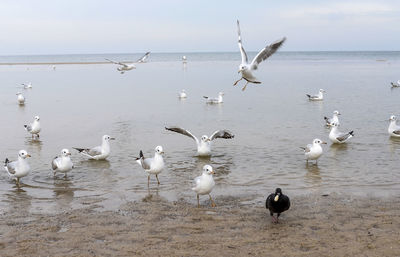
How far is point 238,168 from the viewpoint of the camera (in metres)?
11.7

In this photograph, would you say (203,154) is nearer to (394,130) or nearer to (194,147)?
(194,147)

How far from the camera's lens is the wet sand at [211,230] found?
6508 mm

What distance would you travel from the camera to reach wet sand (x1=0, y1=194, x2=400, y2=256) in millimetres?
6508

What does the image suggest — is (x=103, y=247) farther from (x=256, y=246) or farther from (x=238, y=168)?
(x=238, y=168)

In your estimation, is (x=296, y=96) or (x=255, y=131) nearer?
(x=255, y=131)

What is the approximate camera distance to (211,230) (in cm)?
729

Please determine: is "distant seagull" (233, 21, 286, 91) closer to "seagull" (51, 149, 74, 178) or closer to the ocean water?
the ocean water

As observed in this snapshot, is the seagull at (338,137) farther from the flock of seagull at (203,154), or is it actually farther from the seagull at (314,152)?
the seagull at (314,152)

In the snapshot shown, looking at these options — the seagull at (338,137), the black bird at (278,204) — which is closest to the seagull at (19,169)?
the black bird at (278,204)

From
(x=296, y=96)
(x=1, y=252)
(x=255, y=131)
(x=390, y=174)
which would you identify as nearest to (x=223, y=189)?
(x=390, y=174)

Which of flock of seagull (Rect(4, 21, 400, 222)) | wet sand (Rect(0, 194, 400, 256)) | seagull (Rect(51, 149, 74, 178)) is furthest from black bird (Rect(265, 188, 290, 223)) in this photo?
seagull (Rect(51, 149, 74, 178))

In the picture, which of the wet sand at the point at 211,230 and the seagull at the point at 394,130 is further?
the seagull at the point at 394,130

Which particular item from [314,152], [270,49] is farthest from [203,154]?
[270,49]

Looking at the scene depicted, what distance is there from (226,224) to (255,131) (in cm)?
959
